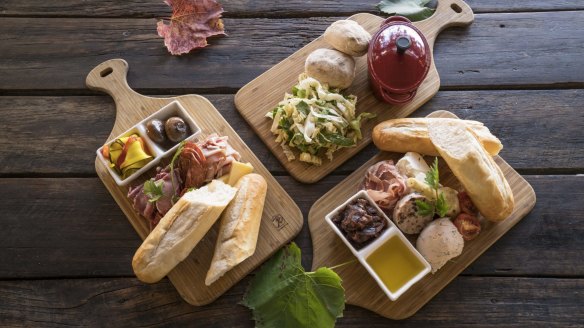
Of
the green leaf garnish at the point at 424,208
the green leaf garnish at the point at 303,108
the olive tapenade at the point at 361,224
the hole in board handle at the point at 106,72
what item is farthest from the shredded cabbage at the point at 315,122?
the hole in board handle at the point at 106,72

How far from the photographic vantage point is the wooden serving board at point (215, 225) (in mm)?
2127

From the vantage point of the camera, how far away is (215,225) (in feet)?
7.20

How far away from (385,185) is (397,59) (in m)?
0.57

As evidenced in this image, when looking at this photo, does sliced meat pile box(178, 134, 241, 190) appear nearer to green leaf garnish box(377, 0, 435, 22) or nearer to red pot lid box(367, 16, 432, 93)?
red pot lid box(367, 16, 432, 93)

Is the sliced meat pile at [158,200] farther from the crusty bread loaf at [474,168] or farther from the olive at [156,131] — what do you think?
the crusty bread loaf at [474,168]

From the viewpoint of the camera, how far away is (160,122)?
2.21m

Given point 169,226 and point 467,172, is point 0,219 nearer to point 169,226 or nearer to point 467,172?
point 169,226

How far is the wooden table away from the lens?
7.07 ft

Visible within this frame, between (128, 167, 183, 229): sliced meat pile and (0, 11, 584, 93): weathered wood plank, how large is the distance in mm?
575

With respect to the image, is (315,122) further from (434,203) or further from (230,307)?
(230,307)

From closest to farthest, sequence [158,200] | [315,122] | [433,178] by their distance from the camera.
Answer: [433,178]
[158,200]
[315,122]

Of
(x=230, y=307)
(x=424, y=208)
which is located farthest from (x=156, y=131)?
(x=424, y=208)

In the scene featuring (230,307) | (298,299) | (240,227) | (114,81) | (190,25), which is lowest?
(230,307)

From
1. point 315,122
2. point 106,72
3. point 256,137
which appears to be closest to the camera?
point 315,122
